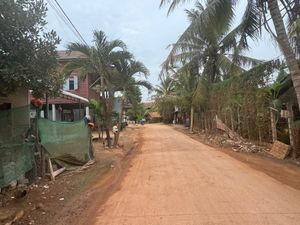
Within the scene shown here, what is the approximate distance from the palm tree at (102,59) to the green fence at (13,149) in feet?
30.0

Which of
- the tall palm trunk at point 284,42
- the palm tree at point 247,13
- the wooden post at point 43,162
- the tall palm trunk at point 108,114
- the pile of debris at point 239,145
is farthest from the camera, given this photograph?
the tall palm trunk at point 108,114

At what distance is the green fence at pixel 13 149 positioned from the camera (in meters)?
9.05

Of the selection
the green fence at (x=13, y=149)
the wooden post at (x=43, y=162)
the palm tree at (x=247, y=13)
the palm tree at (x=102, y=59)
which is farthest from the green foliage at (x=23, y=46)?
the palm tree at (x=102, y=59)

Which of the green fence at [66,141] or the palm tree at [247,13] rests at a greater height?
Answer: the palm tree at [247,13]

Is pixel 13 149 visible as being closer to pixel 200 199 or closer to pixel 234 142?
pixel 200 199

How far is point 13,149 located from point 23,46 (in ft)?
8.26

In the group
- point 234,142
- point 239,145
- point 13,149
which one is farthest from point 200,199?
point 234,142

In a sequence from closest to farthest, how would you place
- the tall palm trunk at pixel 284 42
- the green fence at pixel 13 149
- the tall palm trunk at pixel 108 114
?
the green fence at pixel 13 149 → the tall palm trunk at pixel 284 42 → the tall palm trunk at pixel 108 114

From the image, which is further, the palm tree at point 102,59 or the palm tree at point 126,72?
the palm tree at point 126,72

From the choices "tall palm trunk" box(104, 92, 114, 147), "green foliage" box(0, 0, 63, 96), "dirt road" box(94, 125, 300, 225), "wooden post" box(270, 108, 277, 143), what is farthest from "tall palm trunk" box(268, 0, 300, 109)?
"tall palm trunk" box(104, 92, 114, 147)

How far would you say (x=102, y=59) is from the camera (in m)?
20.9

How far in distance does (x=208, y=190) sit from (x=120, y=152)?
10774 millimetres

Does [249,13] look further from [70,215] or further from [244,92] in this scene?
[70,215]

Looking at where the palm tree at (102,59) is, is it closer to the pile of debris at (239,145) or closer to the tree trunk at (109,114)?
the tree trunk at (109,114)
